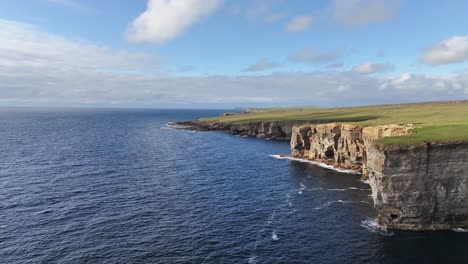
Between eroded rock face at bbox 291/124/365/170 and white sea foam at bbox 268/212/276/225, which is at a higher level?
eroded rock face at bbox 291/124/365/170

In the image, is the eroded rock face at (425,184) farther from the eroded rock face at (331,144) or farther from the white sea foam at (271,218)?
the eroded rock face at (331,144)

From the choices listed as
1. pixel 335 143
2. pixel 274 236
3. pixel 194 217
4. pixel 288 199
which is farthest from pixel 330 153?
pixel 194 217

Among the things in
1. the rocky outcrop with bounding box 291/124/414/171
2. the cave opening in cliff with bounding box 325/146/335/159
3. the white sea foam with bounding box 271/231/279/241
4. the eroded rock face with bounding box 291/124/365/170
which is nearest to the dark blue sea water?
the white sea foam with bounding box 271/231/279/241

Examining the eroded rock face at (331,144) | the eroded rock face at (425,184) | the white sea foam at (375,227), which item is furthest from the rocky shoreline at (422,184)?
the eroded rock face at (331,144)

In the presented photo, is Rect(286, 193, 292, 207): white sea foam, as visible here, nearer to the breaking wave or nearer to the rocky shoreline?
the rocky shoreline

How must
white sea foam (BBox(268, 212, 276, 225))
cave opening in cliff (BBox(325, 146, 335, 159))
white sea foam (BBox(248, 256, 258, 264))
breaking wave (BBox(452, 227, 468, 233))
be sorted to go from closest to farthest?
white sea foam (BBox(248, 256, 258, 264))
breaking wave (BBox(452, 227, 468, 233))
white sea foam (BBox(268, 212, 276, 225))
cave opening in cliff (BBox(325, 146, 335, 159))

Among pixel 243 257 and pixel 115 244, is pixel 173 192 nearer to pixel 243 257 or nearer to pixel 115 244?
pixel 115 244

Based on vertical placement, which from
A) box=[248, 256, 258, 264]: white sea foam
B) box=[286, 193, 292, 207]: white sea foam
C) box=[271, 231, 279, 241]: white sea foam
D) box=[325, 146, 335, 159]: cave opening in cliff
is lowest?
box=[248, 256, 258, 264]: white sea foam

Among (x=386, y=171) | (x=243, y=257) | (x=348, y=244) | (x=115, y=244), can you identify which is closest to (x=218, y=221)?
(x=243, y=257)
